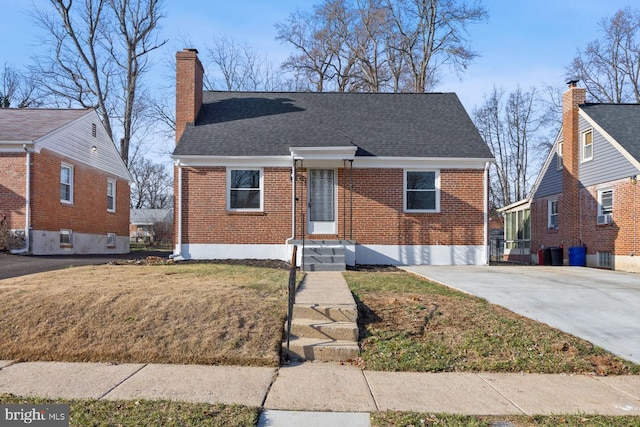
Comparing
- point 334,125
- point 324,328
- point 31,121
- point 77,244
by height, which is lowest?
point 324,328

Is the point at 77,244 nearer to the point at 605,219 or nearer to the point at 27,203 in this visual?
the point at 27,203

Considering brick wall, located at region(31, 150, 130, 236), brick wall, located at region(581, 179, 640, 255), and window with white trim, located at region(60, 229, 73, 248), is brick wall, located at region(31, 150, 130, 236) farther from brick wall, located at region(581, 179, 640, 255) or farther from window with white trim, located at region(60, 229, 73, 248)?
brick wall, located at region(581, 179, 640, 255)

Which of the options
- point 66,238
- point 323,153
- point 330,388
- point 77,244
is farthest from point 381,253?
point 77,244

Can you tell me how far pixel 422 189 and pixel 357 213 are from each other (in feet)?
6.86

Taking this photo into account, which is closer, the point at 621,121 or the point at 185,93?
the point at 185,93

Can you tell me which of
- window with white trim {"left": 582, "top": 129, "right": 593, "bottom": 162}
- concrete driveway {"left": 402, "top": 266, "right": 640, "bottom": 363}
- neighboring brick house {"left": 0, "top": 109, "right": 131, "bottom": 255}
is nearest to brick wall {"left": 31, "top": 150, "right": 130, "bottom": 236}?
neighboring brick house {"left": 0, "top": 109, "right": 131, "bottom": 255}

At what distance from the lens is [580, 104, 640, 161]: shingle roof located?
648 inches

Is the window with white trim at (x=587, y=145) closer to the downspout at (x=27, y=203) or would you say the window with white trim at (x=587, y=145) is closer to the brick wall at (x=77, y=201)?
the brick wall at (x=77, y=201)

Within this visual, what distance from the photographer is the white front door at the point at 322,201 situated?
14.4 m

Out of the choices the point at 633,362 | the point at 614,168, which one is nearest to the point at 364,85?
the point at 614,168

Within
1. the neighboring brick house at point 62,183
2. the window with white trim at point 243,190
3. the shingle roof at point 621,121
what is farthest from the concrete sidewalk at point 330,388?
the shingle roof at point 621,121

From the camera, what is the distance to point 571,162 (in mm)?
19078

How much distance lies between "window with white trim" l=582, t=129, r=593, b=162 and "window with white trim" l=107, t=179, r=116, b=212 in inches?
788

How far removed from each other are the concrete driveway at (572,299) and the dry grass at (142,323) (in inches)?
155
